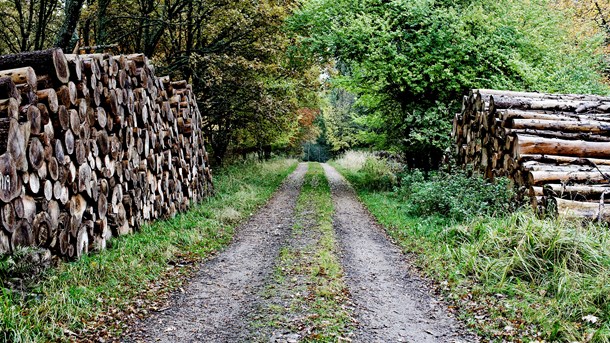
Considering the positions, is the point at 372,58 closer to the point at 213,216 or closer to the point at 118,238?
the point at 213,216

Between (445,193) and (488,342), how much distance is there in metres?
5.08

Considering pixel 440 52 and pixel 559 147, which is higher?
pixel 440 52

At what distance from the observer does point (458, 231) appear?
7.37 meters

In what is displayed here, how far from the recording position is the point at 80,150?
250 inches

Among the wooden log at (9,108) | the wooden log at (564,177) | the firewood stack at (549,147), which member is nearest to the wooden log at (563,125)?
the firewood stack at (549,147)

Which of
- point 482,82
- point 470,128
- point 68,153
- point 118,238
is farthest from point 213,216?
point 482,82

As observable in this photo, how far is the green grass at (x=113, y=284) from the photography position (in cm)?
405

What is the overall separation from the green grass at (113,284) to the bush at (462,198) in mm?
4350

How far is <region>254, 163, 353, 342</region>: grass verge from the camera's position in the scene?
4.46 m

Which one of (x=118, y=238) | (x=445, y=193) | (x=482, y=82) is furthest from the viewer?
(x=482, y=82)

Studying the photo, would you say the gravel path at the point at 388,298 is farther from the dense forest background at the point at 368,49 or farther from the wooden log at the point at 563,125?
the dense forest background at the point at 368,49

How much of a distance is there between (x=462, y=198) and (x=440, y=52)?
19.5 feet

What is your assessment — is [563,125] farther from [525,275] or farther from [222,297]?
[222,297]

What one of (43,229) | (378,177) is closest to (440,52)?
(378,177)
